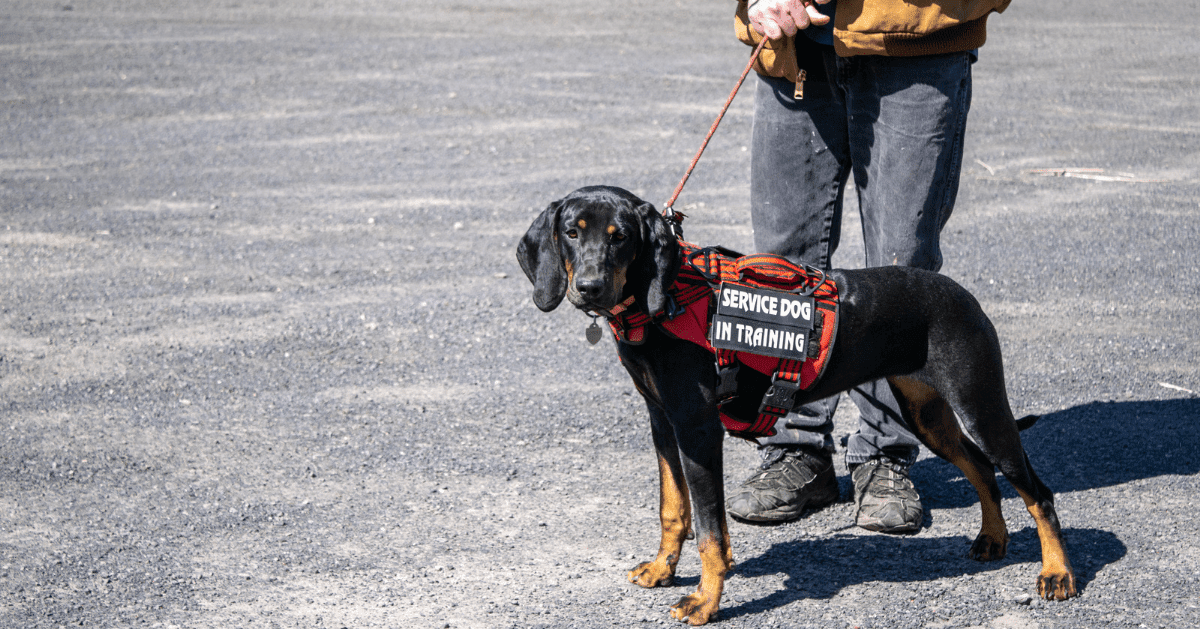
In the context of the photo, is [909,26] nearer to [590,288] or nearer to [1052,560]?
[590,288]

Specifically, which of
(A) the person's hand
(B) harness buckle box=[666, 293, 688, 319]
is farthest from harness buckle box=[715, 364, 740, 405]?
(A) the person's hand

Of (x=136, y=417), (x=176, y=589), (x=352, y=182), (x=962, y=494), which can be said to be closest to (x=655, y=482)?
(x=962, y=494)

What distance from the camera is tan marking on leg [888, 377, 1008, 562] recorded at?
12.1 feet

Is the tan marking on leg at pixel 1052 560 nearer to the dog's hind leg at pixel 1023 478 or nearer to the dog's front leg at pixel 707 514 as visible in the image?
the dog's hind leg at pixel 1023 478

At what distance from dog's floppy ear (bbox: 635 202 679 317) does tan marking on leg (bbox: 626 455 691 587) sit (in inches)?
25.7

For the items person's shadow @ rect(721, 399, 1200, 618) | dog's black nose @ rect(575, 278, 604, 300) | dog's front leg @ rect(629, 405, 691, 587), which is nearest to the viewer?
dog's black nose @ rect(575, 278, 604, 300)

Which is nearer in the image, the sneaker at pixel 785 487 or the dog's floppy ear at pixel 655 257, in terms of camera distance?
the dog's floppy ear at pixel 655 257

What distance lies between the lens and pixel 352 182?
9078 mm

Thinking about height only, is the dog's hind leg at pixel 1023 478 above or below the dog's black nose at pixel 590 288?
below

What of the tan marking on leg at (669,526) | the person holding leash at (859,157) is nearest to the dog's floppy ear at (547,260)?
the tan marking on leg at (669,526)

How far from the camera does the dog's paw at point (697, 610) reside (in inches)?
131

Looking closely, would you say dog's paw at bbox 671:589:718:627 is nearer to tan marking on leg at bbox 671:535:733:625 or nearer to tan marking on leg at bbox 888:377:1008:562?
tan marking on leg at bbox 671:535:733:625

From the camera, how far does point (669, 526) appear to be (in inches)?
140

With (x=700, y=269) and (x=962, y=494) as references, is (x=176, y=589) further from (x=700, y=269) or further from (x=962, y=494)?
(x=962, y=494)
